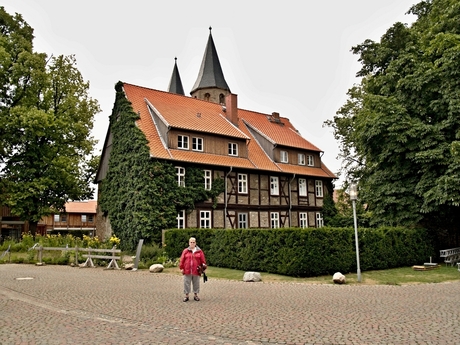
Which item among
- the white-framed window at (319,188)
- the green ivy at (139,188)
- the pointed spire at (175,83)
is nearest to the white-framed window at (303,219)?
the white-framed window at (319,188)

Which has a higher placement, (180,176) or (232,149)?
(232,149)

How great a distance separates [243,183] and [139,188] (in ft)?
25.5

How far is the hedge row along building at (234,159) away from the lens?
26.7 m

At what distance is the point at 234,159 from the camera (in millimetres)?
29156

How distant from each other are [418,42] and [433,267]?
41.7ft

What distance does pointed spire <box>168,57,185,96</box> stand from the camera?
52.0 metres

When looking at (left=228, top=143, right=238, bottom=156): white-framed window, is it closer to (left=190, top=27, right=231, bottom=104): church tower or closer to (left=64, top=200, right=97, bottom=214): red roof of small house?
(left=190, top=27, right=231, bottom=104): church tower

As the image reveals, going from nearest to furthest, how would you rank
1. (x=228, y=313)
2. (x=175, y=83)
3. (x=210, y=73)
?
(x=228, y=313), (x=210, y=73), (x=175, y=83)

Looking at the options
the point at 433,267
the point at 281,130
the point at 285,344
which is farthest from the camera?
the point at 281,130

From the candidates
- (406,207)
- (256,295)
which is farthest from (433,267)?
(256,295)

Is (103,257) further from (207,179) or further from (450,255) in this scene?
(450,255)

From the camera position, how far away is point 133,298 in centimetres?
1070

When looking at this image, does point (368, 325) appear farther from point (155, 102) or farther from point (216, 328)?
point (155, 102)

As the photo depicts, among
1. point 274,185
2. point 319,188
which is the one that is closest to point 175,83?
point 319,188
